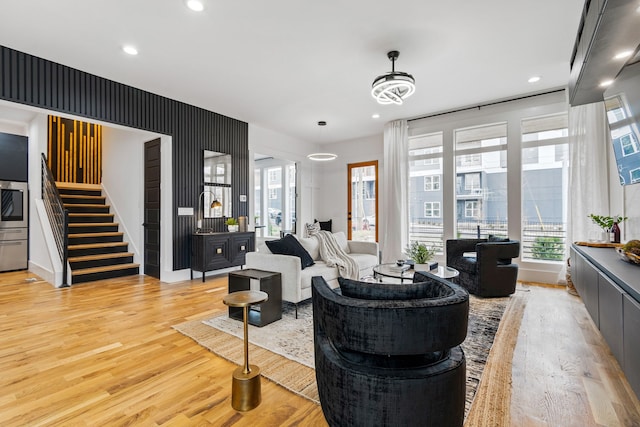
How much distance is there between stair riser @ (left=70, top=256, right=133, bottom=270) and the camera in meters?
5.04

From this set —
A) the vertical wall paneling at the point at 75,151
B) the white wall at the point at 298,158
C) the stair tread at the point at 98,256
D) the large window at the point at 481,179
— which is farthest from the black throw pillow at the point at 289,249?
the vertical wall paneling at the point at 75,151

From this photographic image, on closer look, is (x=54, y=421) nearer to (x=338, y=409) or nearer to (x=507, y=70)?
(x=338, y=409)

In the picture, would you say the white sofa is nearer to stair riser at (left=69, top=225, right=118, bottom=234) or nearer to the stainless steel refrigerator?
stair riser at (left=69, top=225, right=118, bottom=234)

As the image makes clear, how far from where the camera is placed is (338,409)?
1403mm

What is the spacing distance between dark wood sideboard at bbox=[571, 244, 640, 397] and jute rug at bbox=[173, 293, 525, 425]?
66 cm

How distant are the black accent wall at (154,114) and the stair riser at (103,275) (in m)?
1.16

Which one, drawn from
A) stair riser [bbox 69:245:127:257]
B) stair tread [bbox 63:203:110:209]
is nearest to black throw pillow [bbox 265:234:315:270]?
stair riser [bbox 69:245:127:257]

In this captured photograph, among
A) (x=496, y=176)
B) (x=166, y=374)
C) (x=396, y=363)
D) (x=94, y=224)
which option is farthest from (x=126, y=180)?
(x=496, y=176)

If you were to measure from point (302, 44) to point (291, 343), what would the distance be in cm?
302

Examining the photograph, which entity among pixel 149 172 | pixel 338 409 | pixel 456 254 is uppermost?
pixel 149 172

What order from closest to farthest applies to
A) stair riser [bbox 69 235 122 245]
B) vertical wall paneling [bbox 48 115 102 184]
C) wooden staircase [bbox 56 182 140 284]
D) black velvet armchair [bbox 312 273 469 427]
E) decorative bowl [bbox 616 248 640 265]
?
black velvet armchair [bbox 312 273 469 427]
decorative bowl [bbox 616 248 640 265]
wooden staircase [bbox 56 182 140 284]
stair riser [bbox 69 235 122 245]
vertical wall paneling [bbox 48 115 102 184]

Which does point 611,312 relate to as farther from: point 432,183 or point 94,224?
point 94,224

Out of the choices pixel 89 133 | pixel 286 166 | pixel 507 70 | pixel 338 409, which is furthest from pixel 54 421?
pixel 89 133

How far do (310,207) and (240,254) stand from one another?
9.19 feet
